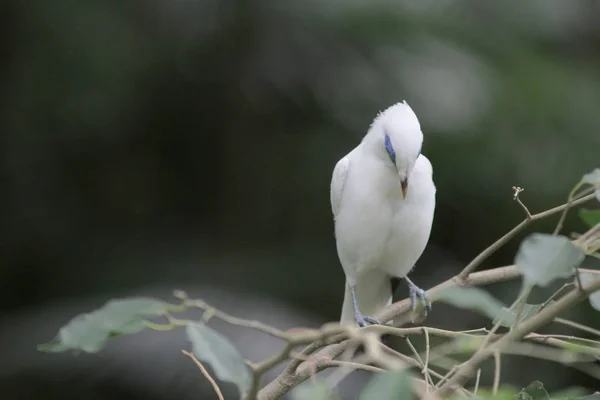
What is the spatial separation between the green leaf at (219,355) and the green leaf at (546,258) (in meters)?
0.29

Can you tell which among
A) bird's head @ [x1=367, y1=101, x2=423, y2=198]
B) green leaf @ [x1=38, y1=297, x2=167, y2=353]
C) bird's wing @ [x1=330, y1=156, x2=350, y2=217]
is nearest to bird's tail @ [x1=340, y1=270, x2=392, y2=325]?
bird's wing @ [x1=330, y1=156, x2=350, y2=217]

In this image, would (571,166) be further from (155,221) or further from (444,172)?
(155,221)

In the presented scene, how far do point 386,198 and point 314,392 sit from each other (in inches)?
53.3

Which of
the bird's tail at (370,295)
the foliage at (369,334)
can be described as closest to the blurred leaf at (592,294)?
the foliage at (369,334)

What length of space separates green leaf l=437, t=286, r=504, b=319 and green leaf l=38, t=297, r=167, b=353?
28 cm

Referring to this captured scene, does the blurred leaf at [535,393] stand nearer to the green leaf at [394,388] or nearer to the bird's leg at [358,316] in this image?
the green leaf at [394,388]

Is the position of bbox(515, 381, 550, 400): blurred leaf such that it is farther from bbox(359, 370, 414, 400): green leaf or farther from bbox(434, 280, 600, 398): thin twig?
bbox(359, 370, 414, 400): green leaf

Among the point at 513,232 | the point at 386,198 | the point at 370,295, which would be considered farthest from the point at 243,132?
the point at 513,232

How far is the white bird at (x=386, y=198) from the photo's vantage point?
1.86 meters

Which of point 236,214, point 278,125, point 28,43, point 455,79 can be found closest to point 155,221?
point 236,214

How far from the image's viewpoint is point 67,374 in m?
3.55

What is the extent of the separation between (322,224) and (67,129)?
1.40 m

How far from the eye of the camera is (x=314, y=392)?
67 cm

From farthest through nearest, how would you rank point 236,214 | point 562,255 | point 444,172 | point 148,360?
point 236,214
point 444,172
point 148,360
point 562,255
